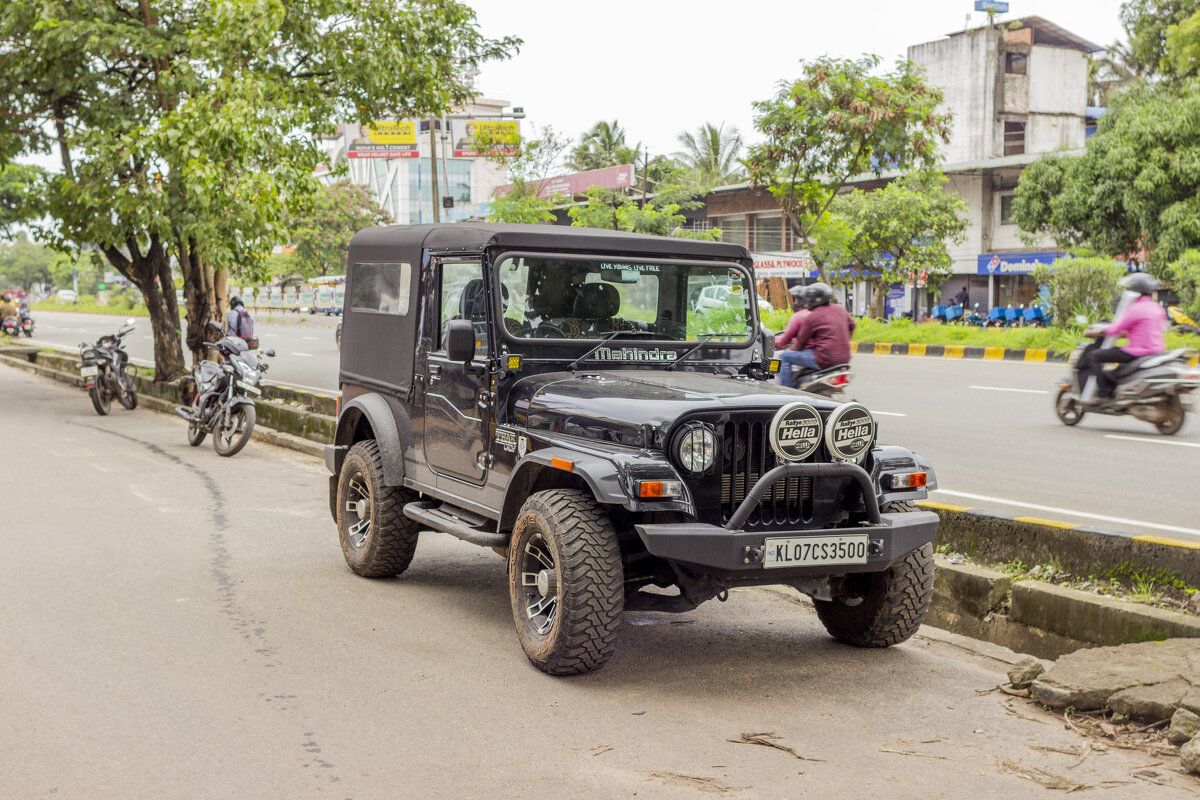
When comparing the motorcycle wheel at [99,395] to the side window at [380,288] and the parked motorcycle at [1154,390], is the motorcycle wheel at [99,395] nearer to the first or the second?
the side window at [380,288]

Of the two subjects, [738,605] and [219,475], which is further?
[219,475]

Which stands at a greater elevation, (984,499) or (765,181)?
(765,181)

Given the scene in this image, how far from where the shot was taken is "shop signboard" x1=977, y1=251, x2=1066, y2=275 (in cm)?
3650

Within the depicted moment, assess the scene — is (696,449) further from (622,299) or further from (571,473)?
(622,299)

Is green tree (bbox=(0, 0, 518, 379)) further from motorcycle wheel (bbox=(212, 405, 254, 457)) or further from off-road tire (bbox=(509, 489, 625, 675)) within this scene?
off-road tire (bbox=(509, 489, 625, 675))

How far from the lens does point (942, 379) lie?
1839cm

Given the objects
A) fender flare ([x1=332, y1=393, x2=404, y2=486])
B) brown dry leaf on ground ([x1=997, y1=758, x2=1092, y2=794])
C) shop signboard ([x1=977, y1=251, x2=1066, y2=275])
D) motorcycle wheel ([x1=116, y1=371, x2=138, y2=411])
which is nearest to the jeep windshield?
fender flare ([x1=332, y1=393, x2=404, y2=486])

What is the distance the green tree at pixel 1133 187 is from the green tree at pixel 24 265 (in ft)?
381

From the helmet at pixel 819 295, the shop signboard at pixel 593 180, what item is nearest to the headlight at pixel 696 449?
the helmet at pixel 819 295

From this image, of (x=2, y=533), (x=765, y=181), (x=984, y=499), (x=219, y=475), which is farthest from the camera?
(x=765, y=181)

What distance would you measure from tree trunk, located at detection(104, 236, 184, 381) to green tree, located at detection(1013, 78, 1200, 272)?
20.9 metres

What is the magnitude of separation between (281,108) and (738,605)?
1101cm

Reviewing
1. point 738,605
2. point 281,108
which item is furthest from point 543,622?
point 281,108

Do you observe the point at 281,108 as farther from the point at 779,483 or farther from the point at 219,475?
the point at 779,483
